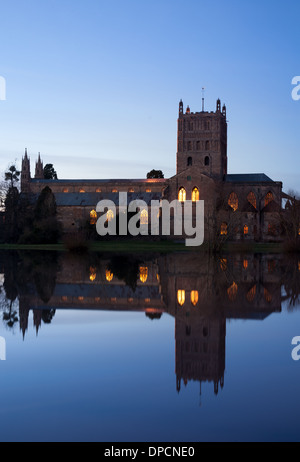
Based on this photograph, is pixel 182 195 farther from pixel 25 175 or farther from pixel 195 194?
pixel 25 175

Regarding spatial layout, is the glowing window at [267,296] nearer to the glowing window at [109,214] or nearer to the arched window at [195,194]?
the arched window at [195,194]

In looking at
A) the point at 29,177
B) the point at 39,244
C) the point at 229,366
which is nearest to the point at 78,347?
the point at 229,366

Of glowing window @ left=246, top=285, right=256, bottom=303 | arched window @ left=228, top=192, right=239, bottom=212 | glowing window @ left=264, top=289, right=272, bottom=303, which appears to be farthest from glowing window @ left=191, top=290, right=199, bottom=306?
arched window @ left=228, top=192, right=239, bottom=212

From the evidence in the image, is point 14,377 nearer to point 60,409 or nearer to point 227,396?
point 60,409

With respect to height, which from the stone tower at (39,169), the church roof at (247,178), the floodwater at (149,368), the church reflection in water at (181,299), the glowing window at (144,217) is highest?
the stone tower at (39,169)

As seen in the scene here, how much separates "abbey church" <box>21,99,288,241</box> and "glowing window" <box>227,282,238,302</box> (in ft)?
183

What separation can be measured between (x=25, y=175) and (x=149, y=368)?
308ft

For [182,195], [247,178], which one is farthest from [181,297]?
[247,178]

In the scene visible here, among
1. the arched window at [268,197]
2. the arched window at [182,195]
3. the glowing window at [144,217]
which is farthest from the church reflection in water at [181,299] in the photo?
the arched window at [268,197]

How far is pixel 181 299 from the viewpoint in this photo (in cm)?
1614

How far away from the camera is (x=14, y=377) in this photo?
25.3 ft

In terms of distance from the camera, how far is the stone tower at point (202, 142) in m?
85.2

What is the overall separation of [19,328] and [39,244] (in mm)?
52021

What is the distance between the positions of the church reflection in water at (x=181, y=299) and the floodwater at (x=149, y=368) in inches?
1.9
